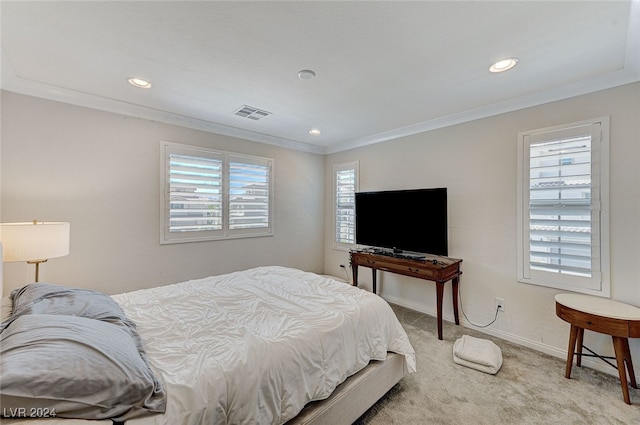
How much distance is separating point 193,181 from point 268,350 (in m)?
2.71

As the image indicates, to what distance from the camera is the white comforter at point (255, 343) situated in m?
1.14

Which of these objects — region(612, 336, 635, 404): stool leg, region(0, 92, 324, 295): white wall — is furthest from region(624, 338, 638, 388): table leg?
region(0, 92, 324, 295): white wall

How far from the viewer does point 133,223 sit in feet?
9.76

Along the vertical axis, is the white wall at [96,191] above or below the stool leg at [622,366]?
above

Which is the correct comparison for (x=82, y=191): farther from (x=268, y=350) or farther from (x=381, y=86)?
(x=381, y=86)

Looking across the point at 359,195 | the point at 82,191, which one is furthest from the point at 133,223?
the point at 359,195

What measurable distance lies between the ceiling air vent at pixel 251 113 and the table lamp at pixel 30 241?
200 cm

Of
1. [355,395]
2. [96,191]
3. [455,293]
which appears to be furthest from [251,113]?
[455,293]

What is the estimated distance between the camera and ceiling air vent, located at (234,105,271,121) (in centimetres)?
301

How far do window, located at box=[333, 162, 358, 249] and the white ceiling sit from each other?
1.55 m

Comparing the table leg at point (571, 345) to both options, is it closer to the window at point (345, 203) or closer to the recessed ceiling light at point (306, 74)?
the window at point (345, 203)

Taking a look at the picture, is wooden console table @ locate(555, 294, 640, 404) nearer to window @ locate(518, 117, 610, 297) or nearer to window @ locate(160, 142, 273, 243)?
window @ locate(518, 117, 610, 297)

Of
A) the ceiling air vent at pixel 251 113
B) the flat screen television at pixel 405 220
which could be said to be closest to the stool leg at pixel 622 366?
the flat screen television at pixel 405 220

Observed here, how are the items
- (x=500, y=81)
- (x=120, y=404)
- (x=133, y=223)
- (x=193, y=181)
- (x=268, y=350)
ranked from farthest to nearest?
(x=193, y=181), (x=133, y=223), (x=500, y=81), (x=268, y=350), (x=120, y=404)
